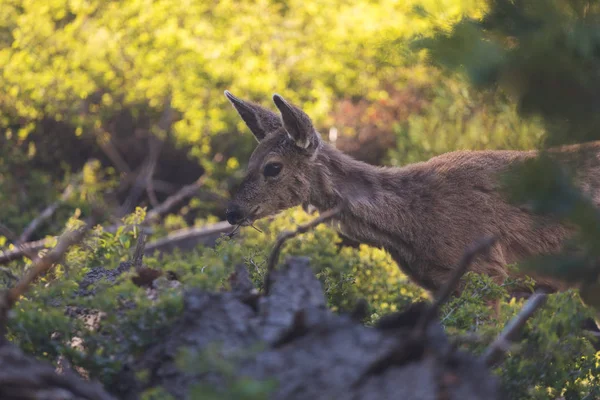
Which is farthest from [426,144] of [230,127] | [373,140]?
[230,127]

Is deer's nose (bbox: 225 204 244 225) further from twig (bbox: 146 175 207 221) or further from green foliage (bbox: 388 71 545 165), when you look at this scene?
twig (bbox: 146 175 207 221)

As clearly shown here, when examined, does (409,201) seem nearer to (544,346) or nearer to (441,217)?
(441,217)

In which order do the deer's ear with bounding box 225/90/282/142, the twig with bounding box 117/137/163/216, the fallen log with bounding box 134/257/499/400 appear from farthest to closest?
the twig with bounding box 117/137/163/216, the deer's ear with bounding box 225/90/282/142, the fallen log with bounding box 134/257/499/400

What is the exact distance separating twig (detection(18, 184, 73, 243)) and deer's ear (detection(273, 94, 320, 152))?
5.87 meters

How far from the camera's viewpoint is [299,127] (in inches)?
289

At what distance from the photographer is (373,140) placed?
14977 mm

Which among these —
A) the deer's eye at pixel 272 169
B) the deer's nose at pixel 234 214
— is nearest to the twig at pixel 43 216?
the deer's nose at pixel 234 214

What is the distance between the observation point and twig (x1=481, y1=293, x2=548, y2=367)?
396cm

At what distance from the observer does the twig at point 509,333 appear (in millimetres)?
3957

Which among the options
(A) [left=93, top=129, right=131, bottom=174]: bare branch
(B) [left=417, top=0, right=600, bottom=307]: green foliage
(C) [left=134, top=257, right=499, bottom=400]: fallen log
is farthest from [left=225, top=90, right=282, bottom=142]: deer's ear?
(A) [left=93, top=129, right=131, bottom=174]: bare branch

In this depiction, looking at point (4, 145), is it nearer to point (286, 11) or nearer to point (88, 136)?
point (88, 136)

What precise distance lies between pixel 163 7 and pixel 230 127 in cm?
227

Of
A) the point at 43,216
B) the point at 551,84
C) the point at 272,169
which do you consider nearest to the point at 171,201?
the point at 43,216

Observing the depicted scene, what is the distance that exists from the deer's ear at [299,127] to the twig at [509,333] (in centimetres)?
269
